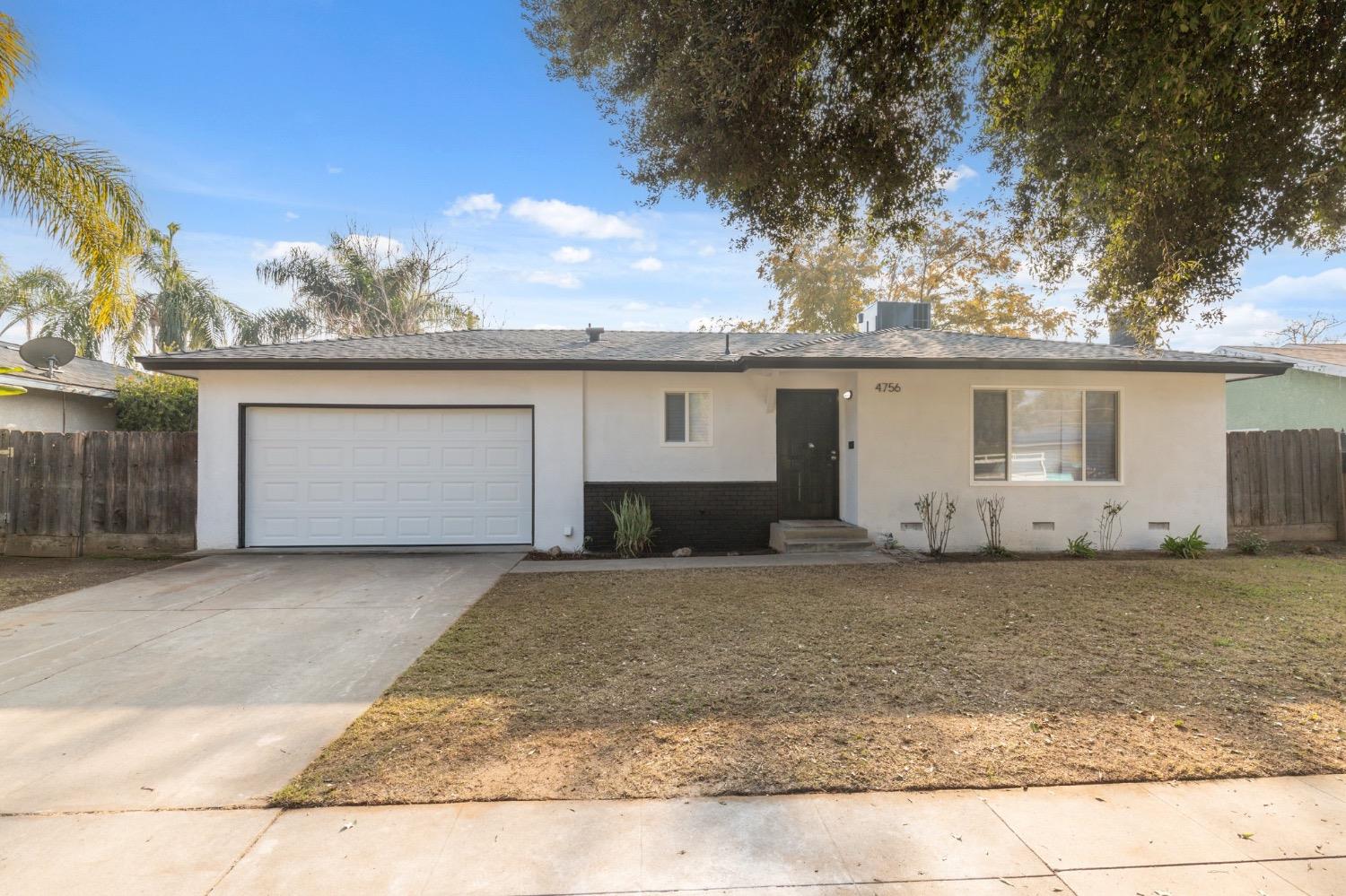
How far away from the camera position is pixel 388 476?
9883 mm

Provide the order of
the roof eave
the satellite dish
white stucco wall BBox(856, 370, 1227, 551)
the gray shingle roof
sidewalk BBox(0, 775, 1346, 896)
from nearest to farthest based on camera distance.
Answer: sidewalk BBox(0, 775, 1346, 896)
the roof eave
white stucco wall BBox(856, 370, 1227, 551)
the satellite dish
the gray shingle roof

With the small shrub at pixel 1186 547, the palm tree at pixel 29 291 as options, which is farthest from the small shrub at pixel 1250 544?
the palm tree at pixel 29 291

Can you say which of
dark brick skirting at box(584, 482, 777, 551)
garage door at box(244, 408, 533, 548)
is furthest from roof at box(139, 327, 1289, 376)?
dark brick skirting at box(584, 482, 777, 551)

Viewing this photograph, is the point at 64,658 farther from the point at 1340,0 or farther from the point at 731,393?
the point at 1340,0

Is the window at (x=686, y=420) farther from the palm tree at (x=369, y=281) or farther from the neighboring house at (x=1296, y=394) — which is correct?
the palm tree at (x=369, y=281)

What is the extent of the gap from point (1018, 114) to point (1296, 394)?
1462 centimetres

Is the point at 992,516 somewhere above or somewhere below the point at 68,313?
below

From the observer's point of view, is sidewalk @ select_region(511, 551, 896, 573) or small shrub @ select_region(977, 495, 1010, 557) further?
small shrub @ select_region(977, 495, 1010, 557)

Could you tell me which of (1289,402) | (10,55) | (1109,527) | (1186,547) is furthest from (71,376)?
(1289,402)

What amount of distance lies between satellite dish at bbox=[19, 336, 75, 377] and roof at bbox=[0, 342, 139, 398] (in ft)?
1.16

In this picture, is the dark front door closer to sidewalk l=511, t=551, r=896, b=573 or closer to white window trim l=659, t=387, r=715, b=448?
white window trim l=659, t=387, r=715, b=448

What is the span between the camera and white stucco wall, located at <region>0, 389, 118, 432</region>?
11664 millimetres

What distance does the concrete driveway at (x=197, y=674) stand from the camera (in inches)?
127

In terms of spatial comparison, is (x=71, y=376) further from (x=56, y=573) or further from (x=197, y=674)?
(x=197, y=674)
